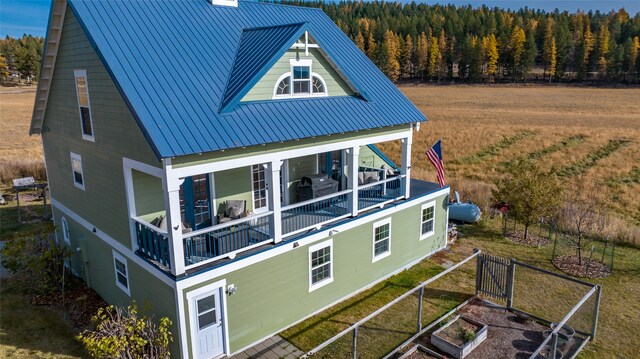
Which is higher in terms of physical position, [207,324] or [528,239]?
[207,324]

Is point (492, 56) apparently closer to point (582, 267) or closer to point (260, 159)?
point (582, 267)

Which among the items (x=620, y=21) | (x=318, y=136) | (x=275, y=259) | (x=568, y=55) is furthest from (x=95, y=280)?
(x=620, y=21)

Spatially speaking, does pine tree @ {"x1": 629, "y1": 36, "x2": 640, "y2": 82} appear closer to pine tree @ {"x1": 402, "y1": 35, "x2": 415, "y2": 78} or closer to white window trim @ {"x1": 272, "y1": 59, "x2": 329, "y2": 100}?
pine tree @ {"x1": 402, "y1": 35, "x2": 415, "y2": 78}

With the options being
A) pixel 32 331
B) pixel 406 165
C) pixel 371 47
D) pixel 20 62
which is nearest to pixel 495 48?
pixel 371 47

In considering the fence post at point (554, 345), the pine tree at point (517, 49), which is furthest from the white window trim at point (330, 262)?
the pine tree at point (517, 49)

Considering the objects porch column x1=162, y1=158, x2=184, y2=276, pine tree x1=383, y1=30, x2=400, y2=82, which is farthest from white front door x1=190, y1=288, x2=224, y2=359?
pine tree x1=383, y1=30, x2=400, y2=82

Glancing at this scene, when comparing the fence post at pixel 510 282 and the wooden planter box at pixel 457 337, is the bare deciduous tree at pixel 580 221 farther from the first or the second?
the wooden planter box at pixel 457 337
